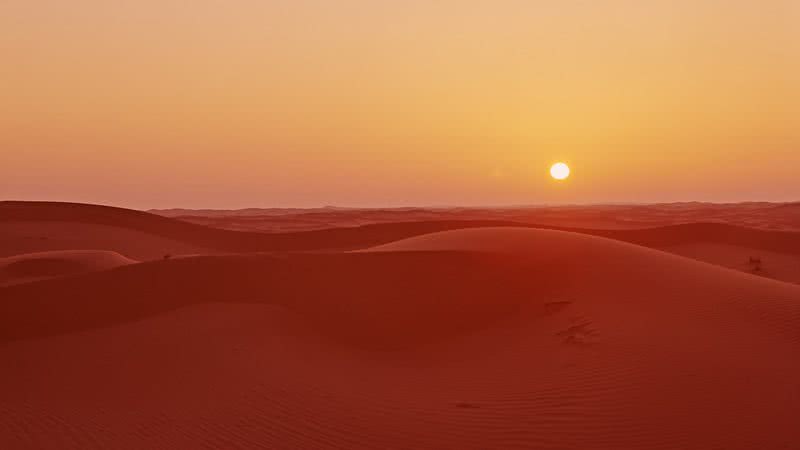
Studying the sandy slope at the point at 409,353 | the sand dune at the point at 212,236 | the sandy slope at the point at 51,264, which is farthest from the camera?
the sand dune at the point at 212,236

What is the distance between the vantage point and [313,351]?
764 centimetres

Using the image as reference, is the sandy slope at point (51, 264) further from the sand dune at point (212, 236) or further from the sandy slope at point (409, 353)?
the sand dune at point (212, 236)

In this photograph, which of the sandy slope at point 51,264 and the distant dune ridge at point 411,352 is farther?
the sandy slope at point 51,264

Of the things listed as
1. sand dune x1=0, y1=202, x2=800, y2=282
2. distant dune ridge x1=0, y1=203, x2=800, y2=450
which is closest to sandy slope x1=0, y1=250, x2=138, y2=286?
distant dune ridge x1=0, y1=203, x2=800, y2=450

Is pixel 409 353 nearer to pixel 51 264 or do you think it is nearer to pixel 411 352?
pixel 411 352

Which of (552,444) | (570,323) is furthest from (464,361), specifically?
(552,444)

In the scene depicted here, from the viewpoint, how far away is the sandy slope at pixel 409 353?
17.7 ft

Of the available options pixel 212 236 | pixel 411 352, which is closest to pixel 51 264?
pixel 212 236

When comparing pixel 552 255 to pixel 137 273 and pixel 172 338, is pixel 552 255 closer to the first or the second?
pixel 172 338

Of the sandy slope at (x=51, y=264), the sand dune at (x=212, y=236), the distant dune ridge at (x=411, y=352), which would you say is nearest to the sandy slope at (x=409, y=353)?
the distant dune ridge at (x=411, y=352)

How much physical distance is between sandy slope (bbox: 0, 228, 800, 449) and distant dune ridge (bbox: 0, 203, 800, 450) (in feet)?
0.09

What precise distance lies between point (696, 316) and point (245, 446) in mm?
5830

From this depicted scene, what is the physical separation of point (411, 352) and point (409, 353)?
4cm

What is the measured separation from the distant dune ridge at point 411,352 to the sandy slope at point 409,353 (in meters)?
0.03
